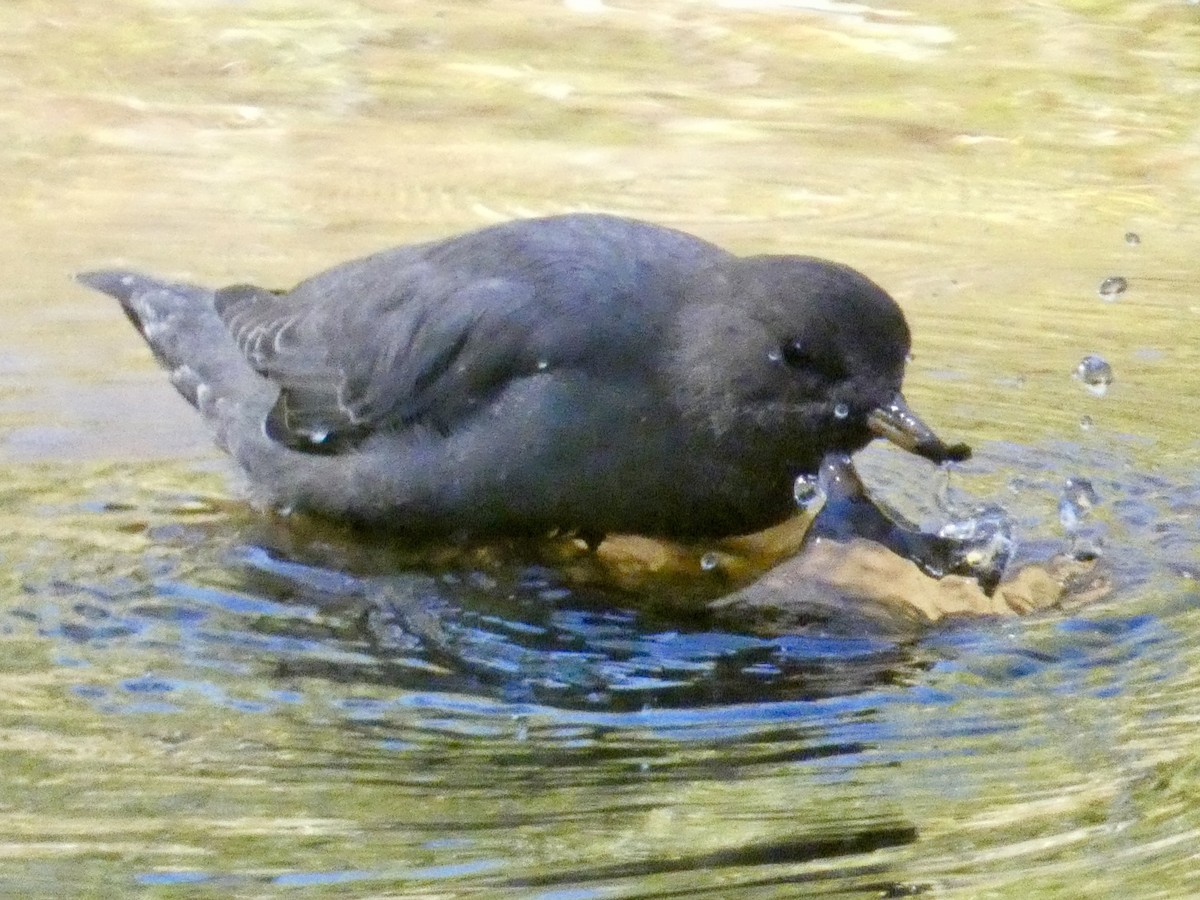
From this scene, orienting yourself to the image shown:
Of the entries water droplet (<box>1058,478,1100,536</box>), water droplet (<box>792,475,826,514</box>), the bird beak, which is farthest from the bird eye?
water droplet (<box>1058,478,1100,536</box>)

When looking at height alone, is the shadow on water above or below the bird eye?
below

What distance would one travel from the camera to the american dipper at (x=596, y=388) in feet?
16.0

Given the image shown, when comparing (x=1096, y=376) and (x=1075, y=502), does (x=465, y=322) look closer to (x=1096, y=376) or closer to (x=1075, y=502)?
(x=1075, y=502)

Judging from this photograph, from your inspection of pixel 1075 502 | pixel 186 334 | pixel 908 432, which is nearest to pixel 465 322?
pixel 908 432

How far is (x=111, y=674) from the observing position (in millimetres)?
4316

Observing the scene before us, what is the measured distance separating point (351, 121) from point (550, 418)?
4.56 m

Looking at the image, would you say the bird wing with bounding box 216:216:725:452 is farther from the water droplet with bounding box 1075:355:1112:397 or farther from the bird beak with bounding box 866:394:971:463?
the water droplet with bounding box 1075:355:1112:397

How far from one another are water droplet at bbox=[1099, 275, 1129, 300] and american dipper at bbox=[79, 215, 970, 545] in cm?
235

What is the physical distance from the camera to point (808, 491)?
505cm

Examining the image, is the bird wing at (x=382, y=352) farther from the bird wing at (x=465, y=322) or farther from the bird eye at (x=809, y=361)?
the bird eye at (x=809, y=361)

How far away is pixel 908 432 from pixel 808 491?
42 centimetres

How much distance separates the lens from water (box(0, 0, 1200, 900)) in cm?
352

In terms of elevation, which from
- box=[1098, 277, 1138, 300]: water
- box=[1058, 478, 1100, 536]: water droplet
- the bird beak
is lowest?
box=[1098, 277, 1138, 300]: water

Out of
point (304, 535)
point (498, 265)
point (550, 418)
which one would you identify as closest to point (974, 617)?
point (550, 418)
